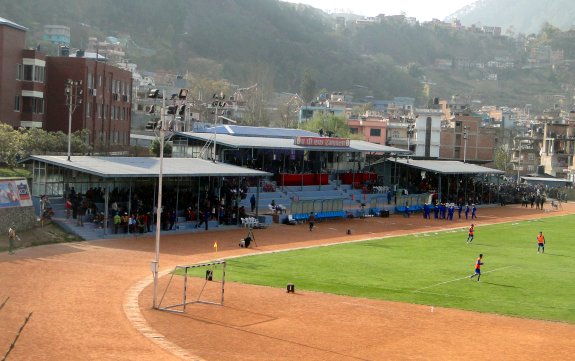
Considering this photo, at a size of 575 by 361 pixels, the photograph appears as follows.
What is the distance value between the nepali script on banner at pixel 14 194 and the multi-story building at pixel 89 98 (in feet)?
105

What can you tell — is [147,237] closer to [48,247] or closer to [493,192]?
[48,247]

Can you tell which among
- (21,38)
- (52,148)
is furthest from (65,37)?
(52,148)

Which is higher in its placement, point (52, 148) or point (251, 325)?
point (52, 148)

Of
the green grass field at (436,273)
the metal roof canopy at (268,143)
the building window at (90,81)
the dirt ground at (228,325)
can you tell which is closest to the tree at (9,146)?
the metal roof canopy at (268,143)

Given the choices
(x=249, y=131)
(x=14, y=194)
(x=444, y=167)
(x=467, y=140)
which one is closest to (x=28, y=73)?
(x=249, y=131)

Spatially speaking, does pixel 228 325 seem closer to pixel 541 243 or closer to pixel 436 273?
pixel 436 273

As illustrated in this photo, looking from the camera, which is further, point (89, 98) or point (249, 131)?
point (249, 131)

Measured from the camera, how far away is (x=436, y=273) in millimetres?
42844

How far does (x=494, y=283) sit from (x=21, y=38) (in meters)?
56.4

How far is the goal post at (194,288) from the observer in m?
31.7

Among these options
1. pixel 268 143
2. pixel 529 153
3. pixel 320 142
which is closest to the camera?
pixel 268 143

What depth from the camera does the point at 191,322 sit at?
95.6 ft

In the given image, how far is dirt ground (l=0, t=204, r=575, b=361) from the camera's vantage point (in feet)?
83.1

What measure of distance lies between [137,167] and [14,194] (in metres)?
9.34
